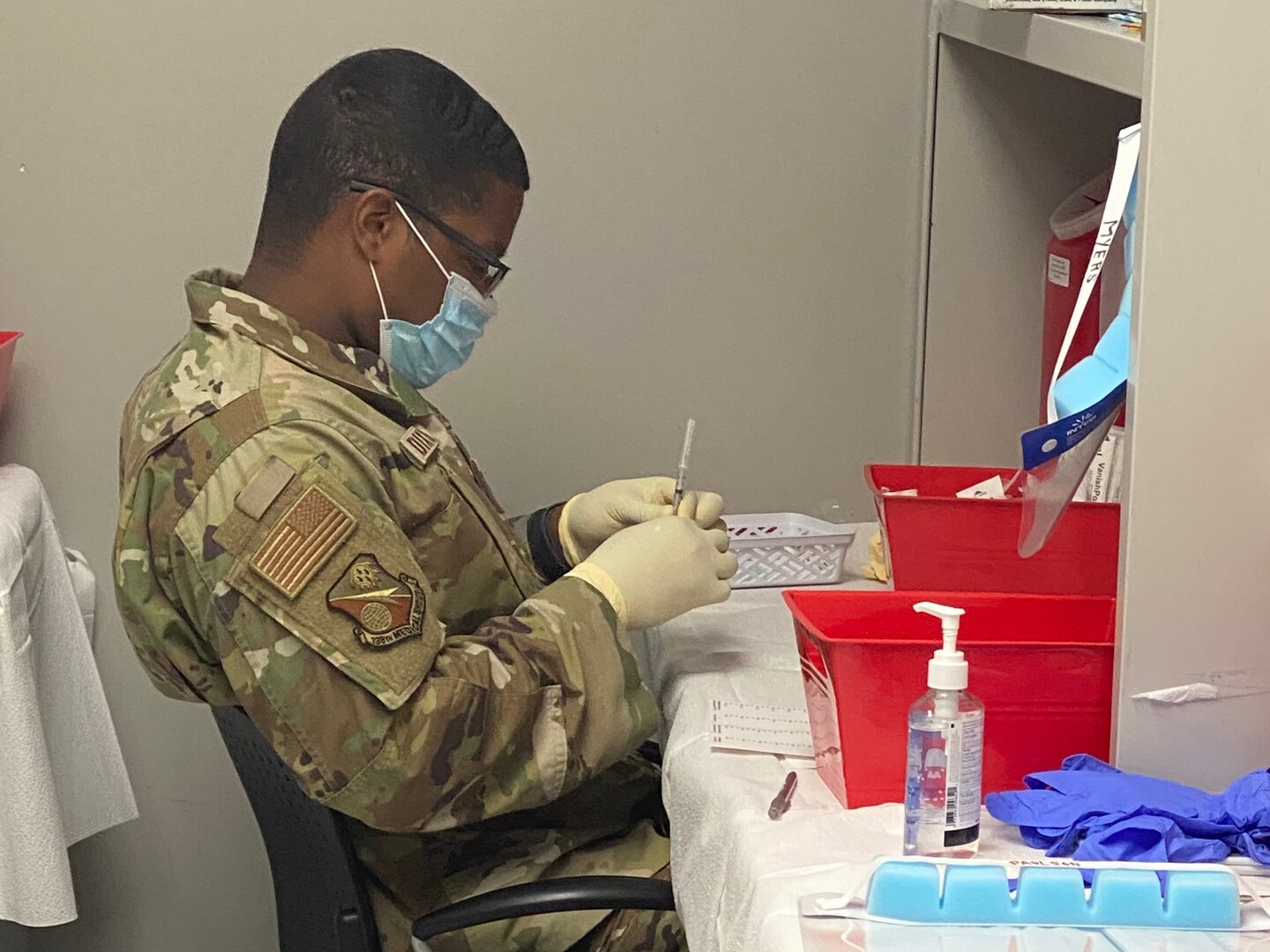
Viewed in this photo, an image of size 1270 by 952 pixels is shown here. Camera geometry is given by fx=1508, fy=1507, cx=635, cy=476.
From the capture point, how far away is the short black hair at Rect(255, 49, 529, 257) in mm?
1440

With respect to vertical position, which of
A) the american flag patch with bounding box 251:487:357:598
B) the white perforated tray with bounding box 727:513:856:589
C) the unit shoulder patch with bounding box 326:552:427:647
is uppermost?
the american flag patch with bounding box 251:487:357:598

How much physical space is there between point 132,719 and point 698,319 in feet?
3.22

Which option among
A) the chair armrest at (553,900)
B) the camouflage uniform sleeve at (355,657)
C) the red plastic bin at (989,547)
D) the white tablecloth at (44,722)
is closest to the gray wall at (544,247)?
the white tablecloth at (44,722)

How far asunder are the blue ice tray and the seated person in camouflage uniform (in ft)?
1.62

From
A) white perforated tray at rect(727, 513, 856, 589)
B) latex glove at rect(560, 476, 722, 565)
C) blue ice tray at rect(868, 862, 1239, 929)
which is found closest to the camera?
blue ice tray at rect(868, 862, 1239, 929)

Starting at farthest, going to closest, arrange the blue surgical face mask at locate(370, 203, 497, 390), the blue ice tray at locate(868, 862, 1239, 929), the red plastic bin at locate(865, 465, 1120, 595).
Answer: the blue surgical face mask at locate(370, 203, 497, 390) → the red plastic bin at locate(865, 465, 1120, 595) → the blue ice tray at locate(868, 862, 1239, 929)

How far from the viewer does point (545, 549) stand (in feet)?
5.95

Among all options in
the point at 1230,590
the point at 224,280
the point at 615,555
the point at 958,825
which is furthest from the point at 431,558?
the point at 1230,590

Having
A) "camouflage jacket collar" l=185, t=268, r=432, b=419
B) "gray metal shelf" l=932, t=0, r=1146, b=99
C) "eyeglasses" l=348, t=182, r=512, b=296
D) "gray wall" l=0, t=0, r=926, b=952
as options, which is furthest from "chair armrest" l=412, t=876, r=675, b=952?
"gray wall" l=0, t=0, r=926, b=952

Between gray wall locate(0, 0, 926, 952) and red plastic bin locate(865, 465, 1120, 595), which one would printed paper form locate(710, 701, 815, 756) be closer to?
red plastic bin locate(865, 465, 1120, 595)

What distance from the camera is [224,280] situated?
4.96ft

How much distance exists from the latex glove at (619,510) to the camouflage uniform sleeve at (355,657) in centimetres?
33

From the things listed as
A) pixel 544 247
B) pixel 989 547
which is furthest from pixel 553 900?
pixel 544 247

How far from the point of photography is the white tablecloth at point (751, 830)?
99cm
